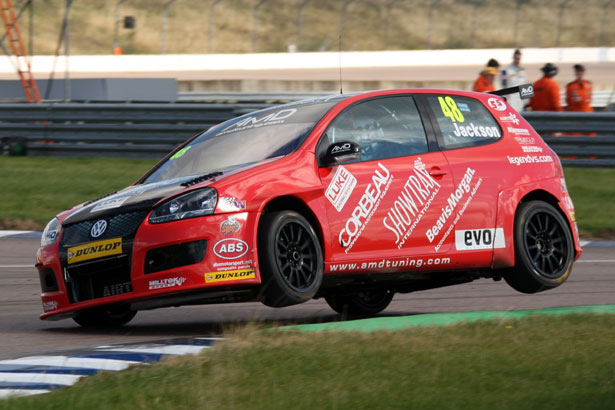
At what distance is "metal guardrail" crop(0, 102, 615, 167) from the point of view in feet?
54.0

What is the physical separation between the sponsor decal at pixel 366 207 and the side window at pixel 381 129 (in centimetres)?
15

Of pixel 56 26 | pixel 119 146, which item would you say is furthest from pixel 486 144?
pixel 56 26

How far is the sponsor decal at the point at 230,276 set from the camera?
254 inches

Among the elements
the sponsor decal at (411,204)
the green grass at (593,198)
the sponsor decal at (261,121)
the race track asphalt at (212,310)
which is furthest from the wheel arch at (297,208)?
the green grass at (593,198)

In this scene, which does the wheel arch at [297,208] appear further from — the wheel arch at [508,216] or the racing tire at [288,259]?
the wheel arch at [508,216]

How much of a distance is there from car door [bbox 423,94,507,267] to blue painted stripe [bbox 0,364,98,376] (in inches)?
124

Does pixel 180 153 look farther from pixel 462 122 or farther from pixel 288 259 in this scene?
pixel 462 122

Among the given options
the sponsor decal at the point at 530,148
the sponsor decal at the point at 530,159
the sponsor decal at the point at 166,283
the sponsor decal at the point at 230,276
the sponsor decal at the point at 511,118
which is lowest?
the sponsor decal at the point at 166,283

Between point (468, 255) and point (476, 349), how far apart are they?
2230 mm

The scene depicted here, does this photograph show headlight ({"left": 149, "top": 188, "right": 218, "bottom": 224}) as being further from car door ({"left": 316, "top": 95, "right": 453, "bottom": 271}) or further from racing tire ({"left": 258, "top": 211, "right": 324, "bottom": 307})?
car door ({"left": 316, "top": 95, "right": 453, "bottom": 271})

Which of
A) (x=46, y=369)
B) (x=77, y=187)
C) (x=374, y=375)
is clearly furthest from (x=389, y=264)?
(x=77, y=187)

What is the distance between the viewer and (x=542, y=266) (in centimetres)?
802

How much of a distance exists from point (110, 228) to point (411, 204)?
2045 millimetres

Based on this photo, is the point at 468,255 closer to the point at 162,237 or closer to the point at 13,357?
the point at 162,237
